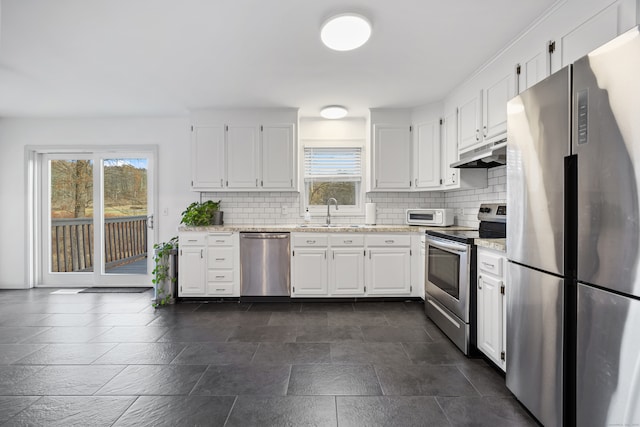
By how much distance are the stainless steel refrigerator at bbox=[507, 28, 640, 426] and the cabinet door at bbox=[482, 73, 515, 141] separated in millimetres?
856

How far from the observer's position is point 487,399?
188 cm

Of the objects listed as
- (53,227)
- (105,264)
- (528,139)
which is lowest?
(105,264)

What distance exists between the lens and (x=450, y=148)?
3.60m

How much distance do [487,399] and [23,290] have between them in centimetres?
564

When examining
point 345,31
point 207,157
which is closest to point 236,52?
point 345,31

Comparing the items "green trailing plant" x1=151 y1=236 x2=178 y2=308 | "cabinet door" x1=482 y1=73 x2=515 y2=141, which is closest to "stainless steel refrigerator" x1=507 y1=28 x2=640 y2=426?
"cabinet door" x1=482 y1=73 x2=515 y2=141

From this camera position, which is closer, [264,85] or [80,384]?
[80,384]

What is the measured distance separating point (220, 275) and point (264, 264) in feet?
1.79

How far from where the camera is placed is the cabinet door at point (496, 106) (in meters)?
2.53

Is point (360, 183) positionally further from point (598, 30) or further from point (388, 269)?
point (598, 30)

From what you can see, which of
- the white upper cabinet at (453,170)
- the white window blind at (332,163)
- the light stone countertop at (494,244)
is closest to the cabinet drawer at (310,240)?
the white window blind at (332,163)

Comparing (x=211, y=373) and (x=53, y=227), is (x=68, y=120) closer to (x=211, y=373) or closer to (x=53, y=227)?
(x=53, y=227)

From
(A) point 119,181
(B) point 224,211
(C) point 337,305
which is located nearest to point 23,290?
(A) point 119,181

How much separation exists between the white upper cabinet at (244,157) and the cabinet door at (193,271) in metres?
0.85
